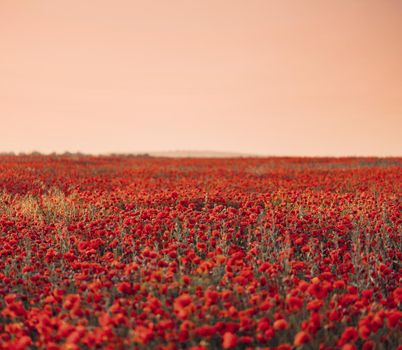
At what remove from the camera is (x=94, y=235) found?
264 inches

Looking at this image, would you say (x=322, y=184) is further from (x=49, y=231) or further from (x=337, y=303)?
(x=337, y=303)

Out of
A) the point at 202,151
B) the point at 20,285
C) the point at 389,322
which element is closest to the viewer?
the point at 389,322

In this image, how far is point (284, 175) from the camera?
16719 millimetres

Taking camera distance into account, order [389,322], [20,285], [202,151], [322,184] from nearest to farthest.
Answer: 1. [389,322]
2. [20,285]
3. [322,184]
4. [202,151]

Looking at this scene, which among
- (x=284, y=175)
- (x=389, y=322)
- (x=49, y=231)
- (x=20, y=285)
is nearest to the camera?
(x=389, y=322)

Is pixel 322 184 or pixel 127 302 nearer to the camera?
pixel 127 302

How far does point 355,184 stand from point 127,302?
33.2 feet

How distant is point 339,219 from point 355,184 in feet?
18.7

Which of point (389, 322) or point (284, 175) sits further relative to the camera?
point (284, 175)

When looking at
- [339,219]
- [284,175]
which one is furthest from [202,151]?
[339,219]

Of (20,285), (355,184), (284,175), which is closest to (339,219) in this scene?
(20,285)

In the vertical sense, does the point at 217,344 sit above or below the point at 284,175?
below

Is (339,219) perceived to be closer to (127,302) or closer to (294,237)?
(294,237)

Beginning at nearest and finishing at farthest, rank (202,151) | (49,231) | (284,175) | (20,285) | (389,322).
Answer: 1. (389,322)
2. (20,285)
3. (49,231)
4. (284,175)
5. (202,151)
